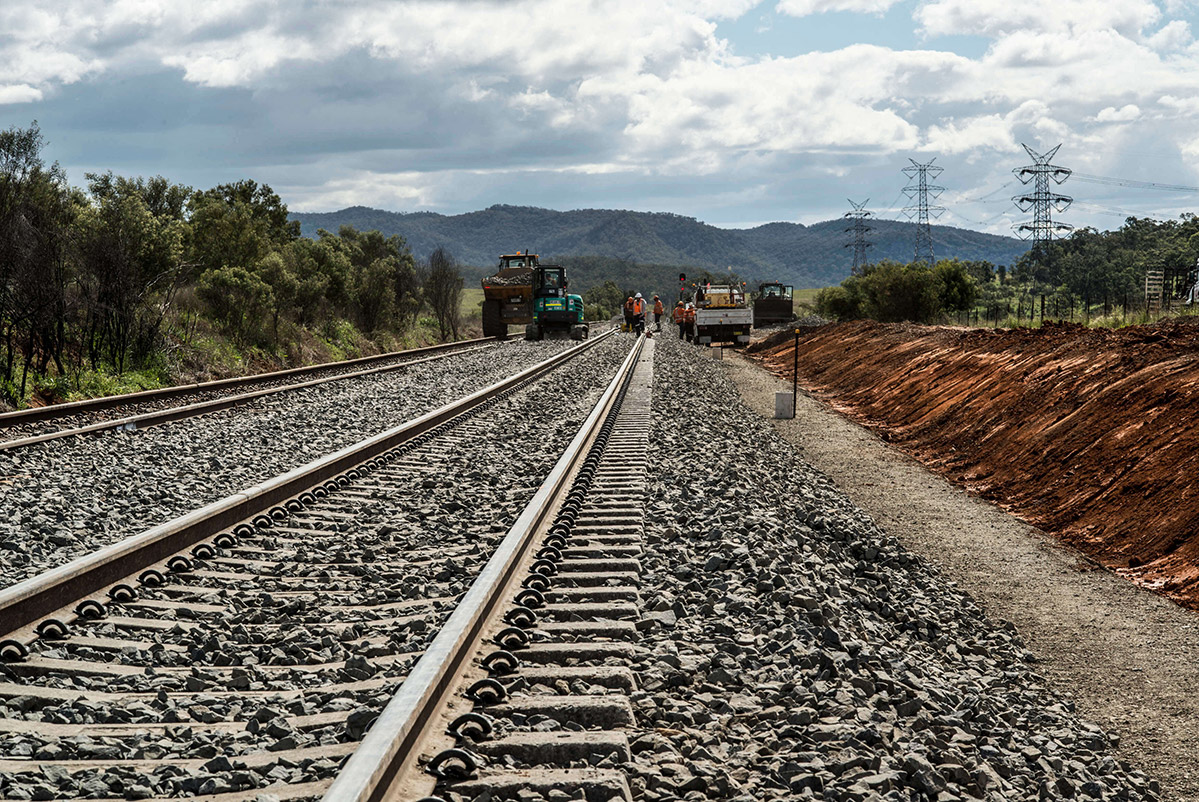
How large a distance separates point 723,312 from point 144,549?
1617 inches

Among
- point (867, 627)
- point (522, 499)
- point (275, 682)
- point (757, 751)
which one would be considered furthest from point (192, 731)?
point (522, 499)

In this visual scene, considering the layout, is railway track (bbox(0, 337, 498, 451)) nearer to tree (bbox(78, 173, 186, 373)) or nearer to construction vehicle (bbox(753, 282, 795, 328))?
tree (bbox(78, 173, 186, 373))

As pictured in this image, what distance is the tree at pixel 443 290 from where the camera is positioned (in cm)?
5453

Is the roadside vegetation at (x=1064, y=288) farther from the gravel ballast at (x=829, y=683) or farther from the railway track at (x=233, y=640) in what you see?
the railway track at (x=233, y=640)

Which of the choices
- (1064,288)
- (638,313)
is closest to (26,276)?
(638,313)

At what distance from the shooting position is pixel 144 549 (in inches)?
250

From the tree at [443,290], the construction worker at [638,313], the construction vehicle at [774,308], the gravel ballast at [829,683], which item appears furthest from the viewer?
the construction vehicle at [774,308]

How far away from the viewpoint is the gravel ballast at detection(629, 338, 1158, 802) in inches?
151

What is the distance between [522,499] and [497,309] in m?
41.9

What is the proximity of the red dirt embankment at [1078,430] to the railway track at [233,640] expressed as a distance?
18.3 ft

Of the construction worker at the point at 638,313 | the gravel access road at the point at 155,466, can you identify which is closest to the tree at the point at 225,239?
the gravel access road at the point at 155,466

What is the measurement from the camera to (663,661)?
4809mm

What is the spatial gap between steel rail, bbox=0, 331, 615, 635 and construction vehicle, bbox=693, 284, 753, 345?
3662 centimetres

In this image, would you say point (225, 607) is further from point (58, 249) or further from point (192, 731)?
point (58, 249)
